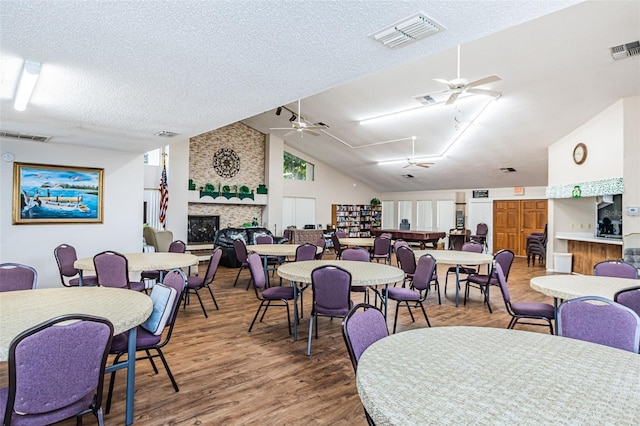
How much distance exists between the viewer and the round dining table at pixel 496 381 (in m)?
1.09

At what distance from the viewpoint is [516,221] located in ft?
40.7

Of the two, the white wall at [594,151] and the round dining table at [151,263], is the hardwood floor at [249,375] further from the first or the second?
the white wall at [594,151]

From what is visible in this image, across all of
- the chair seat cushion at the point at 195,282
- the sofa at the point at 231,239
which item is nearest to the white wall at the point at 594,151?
the sofa at the point at 231,239

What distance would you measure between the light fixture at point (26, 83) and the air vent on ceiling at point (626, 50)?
742cm

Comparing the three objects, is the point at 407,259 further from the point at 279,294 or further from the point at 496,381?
the point at 496,381

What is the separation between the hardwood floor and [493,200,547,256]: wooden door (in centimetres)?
832

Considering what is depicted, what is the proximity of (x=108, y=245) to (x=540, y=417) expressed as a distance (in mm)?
6777

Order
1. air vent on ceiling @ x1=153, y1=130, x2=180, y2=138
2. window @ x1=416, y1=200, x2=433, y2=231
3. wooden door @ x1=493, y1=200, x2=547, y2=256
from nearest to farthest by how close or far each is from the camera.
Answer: air vent on ceiling @ x1=153, y1=130, x2=180, y2=138, wooden door @ x1=493, y1=200, x2=547, y2=256, window @ x1=416, y1=200, x2=433, y2=231

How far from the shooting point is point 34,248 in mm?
5633

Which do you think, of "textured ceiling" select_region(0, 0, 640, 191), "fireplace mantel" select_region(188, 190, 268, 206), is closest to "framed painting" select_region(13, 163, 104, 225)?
"textured ceiling" select_region(0, 0, 640, 191)

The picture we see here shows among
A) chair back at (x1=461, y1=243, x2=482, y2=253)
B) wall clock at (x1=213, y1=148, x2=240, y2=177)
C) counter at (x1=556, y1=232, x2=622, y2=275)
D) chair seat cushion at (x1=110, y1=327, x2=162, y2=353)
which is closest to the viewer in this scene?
chair seat cushion at (x1=110, y1=327, x2=162, y2=353)

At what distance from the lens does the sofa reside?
9.23 m

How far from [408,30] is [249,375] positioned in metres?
2.86

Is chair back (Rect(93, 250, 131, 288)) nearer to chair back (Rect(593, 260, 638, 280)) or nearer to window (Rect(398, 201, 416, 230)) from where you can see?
chair back (Rect(593, 260, 638, 280))
